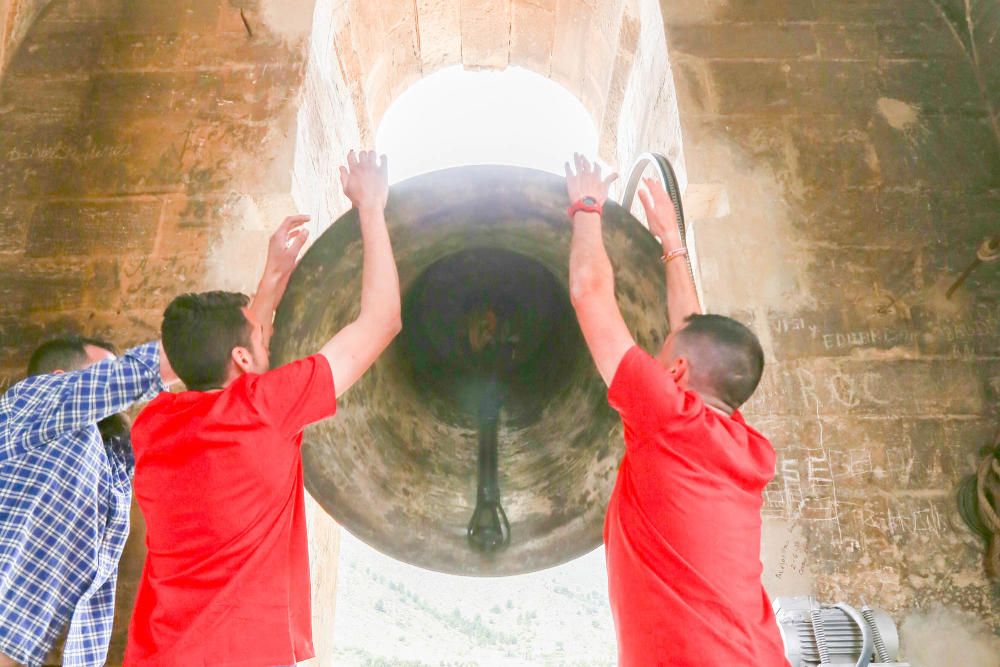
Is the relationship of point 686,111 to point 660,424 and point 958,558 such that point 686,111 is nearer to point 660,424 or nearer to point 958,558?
point 958,558

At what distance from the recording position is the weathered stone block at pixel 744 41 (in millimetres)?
3482

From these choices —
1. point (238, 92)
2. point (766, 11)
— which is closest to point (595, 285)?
point (238, 92)

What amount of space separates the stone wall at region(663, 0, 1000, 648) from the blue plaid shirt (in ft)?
6.45

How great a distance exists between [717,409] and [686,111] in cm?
200

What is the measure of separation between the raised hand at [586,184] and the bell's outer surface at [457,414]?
0.03 m

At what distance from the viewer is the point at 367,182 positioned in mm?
1636

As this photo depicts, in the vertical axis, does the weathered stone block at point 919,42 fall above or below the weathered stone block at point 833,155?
above

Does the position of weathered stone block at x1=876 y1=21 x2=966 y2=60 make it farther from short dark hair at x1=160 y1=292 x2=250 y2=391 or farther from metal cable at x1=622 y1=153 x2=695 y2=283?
short dark hair at x1=160 y1=292 x2=250 y2=391

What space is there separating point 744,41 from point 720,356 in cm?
236

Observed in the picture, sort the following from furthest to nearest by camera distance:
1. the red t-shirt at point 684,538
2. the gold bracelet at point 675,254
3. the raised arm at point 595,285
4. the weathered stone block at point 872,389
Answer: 1. the weathered stone block at point 872,389
2. the gold bracelet at point 675,254
3. the raised arm at point 595,285
4. the red t-shirt at point 684,538

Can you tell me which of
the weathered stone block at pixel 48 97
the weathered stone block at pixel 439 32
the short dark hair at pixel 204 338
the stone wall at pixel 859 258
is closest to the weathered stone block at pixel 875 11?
the stone wall at pixel 859 258

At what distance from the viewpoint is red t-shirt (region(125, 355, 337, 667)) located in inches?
56.3

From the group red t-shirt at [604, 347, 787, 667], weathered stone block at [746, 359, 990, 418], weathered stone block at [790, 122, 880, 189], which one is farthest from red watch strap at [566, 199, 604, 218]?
weathered stone block at [790, 122, 880, 189]

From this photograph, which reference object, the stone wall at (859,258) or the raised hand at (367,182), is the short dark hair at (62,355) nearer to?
the raised hand at (367,182)
